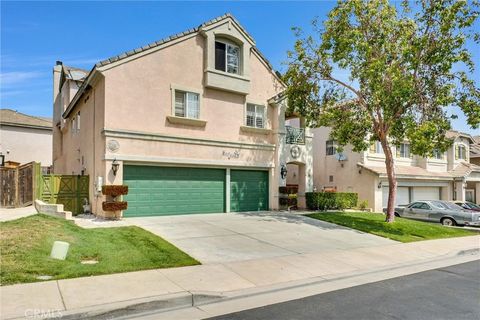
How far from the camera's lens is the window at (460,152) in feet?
114

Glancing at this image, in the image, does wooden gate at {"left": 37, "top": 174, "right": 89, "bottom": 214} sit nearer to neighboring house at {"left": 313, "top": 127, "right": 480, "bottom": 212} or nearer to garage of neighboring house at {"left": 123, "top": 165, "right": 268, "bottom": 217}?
garage of neighboring house at {"left": 123, "top": 165, "right": 268, "bottom": 217}

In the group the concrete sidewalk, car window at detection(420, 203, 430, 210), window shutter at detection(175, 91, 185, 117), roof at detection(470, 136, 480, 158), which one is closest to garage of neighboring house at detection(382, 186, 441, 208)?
car window at detection(420, 203, 430, 210)

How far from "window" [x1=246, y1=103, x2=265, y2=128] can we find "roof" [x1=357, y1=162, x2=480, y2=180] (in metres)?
10.2

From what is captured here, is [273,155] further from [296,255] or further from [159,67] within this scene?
[296,255]

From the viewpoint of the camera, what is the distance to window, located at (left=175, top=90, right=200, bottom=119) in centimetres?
1702

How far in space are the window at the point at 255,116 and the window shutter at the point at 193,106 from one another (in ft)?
10.5

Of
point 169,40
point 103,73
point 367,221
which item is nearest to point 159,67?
point 169,40

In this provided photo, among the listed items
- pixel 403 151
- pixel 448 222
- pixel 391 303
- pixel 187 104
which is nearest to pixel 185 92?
pixel 187 104

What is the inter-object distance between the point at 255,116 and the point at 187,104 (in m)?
4.29

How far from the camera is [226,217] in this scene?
54.9 ft

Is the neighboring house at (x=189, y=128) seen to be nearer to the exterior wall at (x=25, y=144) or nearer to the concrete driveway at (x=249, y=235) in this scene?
the concrete driveway at (x=249, y=235)

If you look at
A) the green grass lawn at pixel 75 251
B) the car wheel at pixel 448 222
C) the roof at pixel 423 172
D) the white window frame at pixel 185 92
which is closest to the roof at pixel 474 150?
the roof at pixel 423 172

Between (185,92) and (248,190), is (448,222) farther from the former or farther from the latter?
(185,92)

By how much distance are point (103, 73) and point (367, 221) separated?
13864 mm
